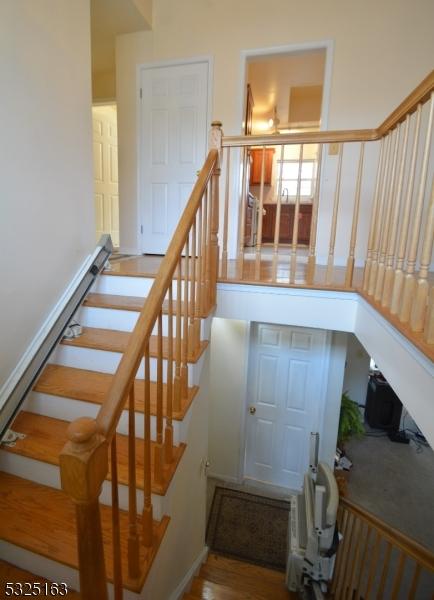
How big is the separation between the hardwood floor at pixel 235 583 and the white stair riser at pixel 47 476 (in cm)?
98

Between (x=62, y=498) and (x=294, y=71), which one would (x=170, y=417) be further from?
(x=294, y=71)

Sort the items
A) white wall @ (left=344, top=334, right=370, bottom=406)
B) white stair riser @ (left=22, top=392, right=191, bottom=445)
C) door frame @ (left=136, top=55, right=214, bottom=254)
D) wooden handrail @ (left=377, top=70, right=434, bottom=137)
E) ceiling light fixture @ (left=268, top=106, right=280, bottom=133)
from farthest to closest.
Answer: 1. ceiling light fixture @ (left=268, top=106, right=280, bottom=133)
2. white wall @ (left=344, top=334, right=370, bottom=406)
3. door frame @ (left=136, top=55, right=214, bottom=254)
4. white stair riser @ (left=22, top=392, right=191, bottom=445)
5. wooden handrail @ (left=377, top=70, right=434, bottom=137)

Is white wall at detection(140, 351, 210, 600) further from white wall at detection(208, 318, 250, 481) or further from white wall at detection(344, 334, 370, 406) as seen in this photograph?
white wall at detection(344, 334, 370, 406)

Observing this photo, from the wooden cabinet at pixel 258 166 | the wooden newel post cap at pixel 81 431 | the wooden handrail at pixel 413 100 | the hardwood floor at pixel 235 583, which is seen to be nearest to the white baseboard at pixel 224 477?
the hardwood floor at pixel 235 583

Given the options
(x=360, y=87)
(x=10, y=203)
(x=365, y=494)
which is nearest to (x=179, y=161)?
(x=360, y=87)

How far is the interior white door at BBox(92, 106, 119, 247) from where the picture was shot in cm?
471

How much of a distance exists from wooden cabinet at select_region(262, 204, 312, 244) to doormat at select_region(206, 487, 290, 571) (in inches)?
173

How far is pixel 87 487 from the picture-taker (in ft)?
2.63

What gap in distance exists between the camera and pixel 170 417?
4.87 feet

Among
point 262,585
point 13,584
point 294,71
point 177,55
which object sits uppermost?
point 294,71

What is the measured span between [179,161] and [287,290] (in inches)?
86.9

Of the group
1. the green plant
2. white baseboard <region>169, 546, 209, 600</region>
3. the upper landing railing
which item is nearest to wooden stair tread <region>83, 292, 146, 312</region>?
the upper landing railing

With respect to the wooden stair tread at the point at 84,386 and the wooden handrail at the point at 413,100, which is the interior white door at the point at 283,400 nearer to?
the wooden stair tread at the point at 84,386

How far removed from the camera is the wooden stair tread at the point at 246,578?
7.71ft
